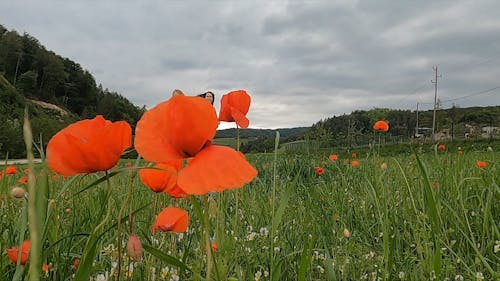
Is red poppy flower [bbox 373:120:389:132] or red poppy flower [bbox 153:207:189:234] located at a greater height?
red poppy flower [bbox 373:120:389:132]

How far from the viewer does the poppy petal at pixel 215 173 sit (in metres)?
0.46

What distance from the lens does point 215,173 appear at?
477 mm

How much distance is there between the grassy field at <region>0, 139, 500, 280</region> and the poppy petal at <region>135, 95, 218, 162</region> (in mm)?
59

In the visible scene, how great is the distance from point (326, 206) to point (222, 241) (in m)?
1.62

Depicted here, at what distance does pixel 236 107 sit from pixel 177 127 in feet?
1.27

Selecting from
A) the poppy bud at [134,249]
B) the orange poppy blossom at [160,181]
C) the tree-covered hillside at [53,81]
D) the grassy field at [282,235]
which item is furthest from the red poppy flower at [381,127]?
the tree-covered hillside at [53,81]

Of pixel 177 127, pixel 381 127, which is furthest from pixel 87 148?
pixel 381 127

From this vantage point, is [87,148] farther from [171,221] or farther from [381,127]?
[381,127]

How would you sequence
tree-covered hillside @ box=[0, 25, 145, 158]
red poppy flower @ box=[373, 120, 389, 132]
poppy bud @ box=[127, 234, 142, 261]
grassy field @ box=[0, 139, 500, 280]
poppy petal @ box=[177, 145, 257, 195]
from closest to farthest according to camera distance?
poppy petal @ box=[177, 145, 257, 195] → poppy bud @ box=[127, 234, 142, 261] → grassy field @ box=[0, 139, 500, 280] → red poppy flower @ box=[373, 120, 389, 132] → tree-covered hillside @ box=[0, 25, 145, 158]

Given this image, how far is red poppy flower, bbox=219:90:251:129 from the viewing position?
851mm

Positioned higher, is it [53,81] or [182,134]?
[53,81]

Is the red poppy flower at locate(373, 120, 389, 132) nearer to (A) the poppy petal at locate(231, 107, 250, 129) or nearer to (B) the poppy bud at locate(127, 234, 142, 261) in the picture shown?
(A) the poppy petal at locate(231, 107, 250, 129)

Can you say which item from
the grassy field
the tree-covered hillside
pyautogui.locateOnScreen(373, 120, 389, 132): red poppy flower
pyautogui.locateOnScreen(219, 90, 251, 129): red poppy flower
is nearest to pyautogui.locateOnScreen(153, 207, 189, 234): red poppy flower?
the grassy field

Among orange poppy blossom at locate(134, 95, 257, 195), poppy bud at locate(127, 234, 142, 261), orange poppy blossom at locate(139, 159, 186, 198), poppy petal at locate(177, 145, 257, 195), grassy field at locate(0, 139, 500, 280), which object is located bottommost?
grassy field at locate(0, 139, 500, 280)
